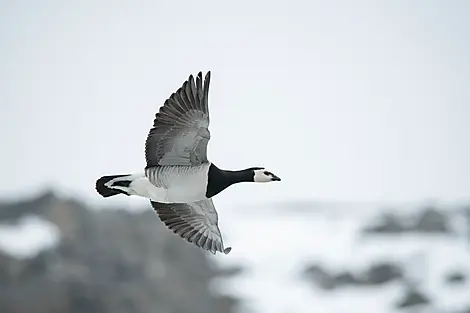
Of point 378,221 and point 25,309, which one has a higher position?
point 378,221

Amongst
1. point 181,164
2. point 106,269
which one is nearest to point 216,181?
point 181,164

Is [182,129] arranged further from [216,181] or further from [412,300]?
[412,300]

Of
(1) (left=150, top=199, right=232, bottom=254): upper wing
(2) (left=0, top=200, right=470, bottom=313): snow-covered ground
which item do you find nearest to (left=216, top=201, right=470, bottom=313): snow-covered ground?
(2) (left=0, top=200, right=470, bottom=313): snow-covered ground

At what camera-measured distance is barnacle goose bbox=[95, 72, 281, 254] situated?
9.20m

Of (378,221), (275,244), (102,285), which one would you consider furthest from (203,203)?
(378,221)

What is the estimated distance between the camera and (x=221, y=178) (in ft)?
31.2

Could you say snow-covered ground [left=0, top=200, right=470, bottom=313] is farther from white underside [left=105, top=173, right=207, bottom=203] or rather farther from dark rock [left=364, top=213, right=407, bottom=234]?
white underside [left=105, top=173, right=207, bottom=203]

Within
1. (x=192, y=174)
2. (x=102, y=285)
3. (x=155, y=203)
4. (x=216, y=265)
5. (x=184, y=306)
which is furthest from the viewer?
(x=216, y=265)

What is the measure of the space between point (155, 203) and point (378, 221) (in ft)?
92.6

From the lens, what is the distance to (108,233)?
1283 inches

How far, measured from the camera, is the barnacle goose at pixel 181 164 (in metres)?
9.20

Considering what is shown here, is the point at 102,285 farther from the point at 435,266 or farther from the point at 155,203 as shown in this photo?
the point at 155,203

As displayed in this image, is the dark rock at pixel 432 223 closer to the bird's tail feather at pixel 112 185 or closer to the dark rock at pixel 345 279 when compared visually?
the dark rock at pixel 345 279

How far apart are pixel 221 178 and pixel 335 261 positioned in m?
24.7
